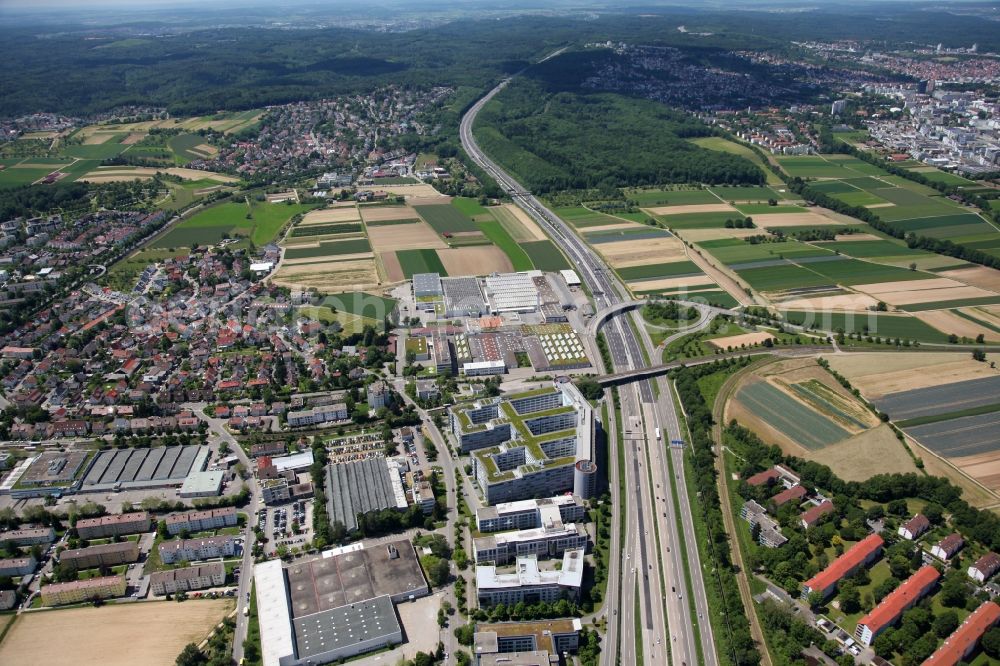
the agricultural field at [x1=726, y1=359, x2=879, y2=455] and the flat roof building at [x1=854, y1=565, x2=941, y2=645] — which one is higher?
the agricultural field at [x1=726, y1=359, x2=879, y2=455]

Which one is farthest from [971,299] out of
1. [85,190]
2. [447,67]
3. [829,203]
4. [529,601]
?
[447,67]

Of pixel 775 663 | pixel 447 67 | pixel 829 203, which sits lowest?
pixel 775 663

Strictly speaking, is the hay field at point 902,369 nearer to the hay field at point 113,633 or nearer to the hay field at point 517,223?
the hay field at point 517,223

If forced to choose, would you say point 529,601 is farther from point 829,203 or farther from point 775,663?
point 829,203

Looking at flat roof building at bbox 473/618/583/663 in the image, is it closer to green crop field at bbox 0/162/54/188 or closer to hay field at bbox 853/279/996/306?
hay field at bbox 853/279/996/306

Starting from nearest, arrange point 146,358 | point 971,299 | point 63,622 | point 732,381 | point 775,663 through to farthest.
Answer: point 775,663 < point 63,622 < point 732,381 < point 146,358 < point 971,299

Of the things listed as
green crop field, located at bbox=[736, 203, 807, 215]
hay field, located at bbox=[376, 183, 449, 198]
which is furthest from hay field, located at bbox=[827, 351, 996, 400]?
hay field, located at bbox=[376, 183, 449, 198]

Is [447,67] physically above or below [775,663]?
above
